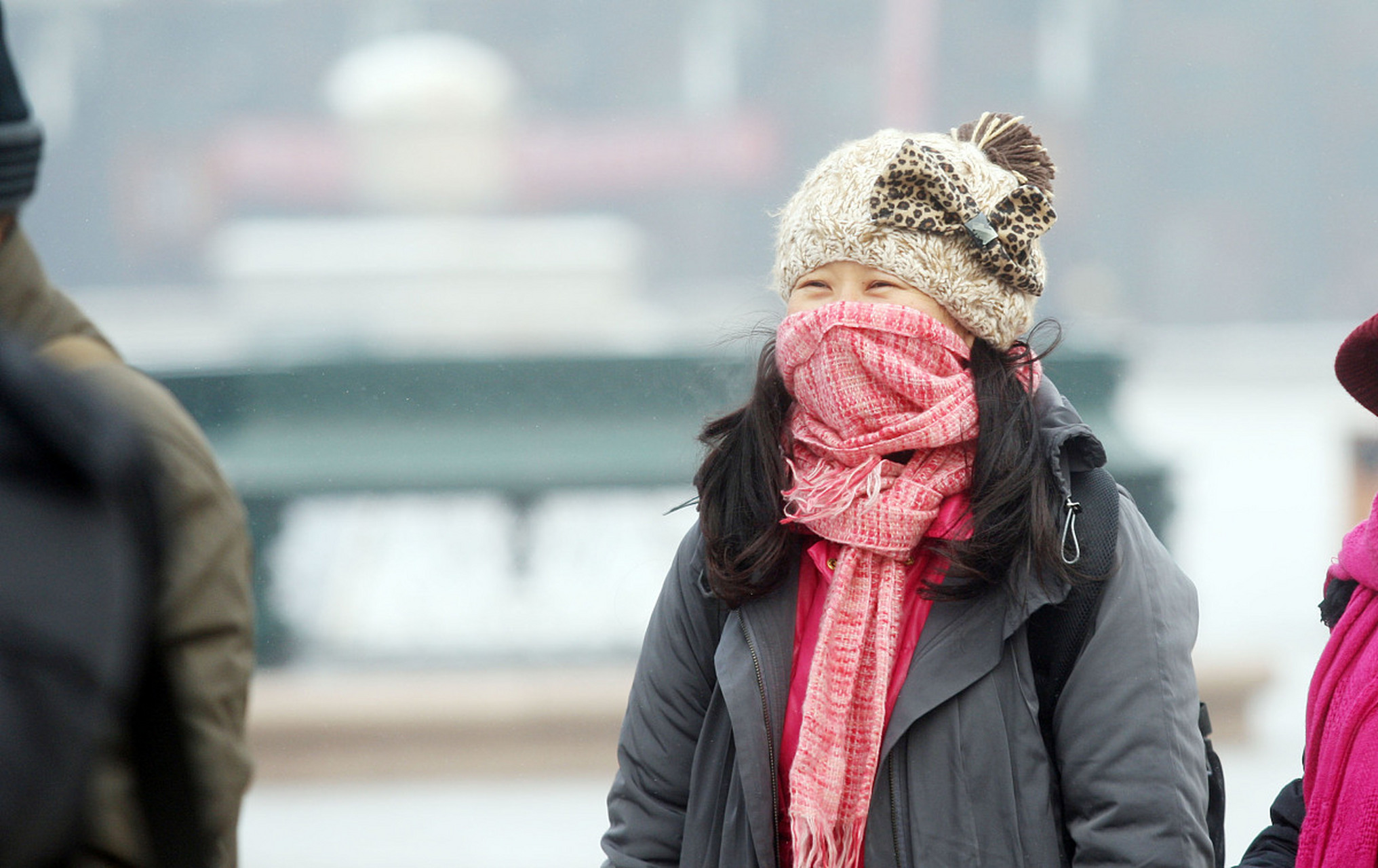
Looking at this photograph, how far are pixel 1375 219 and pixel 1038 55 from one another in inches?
33.6

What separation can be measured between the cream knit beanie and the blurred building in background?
0.96 m

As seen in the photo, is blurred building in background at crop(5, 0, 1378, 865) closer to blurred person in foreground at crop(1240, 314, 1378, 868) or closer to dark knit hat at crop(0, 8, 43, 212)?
blurred person in foreground at crop(1240, 314, 1378, 868)

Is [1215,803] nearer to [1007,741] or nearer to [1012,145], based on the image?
[1007,741]

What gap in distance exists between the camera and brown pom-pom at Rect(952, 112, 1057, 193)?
1.75m

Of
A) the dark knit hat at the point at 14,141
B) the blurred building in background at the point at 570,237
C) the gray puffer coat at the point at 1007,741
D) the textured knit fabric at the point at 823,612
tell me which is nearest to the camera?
the dark knit hat at the point at 14,141

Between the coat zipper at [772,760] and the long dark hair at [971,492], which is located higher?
the long dark hair at [971,492]

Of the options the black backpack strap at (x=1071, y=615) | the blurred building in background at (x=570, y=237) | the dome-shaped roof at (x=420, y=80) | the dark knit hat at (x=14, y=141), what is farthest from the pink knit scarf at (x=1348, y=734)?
the dome-shaped roof at (x=420, y=80)

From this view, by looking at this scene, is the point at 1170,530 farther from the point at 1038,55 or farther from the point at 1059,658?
the point at 1059,658

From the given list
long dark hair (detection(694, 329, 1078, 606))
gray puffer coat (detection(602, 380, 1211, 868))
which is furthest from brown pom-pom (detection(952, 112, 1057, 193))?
gray puffer coat (detection(602, 380, 1211, 868))

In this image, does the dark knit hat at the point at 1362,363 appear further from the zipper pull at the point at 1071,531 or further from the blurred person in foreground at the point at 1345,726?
the zipper pull at the point at 1071,531

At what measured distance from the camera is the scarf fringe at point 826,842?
1.50 metres

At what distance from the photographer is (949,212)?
1625mm

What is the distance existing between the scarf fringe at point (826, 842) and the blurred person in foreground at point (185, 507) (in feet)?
2.09

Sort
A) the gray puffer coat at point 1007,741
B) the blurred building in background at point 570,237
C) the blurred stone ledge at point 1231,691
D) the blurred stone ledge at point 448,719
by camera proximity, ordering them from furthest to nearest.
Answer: the blurred stone ledge at point 1231,691, the blurred stone ledge at point 448,719, the blurred building in background at point 570,237, the gray puffer coat at point 1007,741
